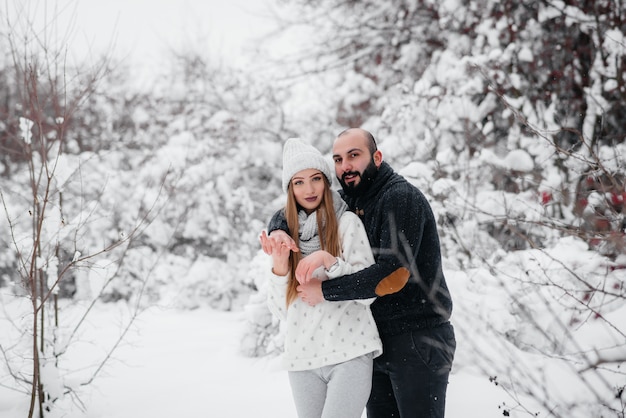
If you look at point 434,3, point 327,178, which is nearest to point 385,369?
point 327,178

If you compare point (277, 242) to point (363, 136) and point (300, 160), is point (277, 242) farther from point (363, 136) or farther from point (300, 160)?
point (363, 136)

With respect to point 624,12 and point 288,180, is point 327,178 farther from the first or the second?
point 624,12

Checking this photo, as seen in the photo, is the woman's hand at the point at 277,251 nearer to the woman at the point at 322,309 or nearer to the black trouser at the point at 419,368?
the woman at the point at 322,309

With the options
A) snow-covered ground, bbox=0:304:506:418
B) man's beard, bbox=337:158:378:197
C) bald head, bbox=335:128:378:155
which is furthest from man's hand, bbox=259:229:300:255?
snow-covered ground, bbox=0:304:506:418

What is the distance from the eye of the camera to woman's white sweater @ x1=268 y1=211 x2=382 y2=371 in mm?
1773

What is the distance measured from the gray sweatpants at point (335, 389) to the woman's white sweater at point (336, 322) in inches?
1.8

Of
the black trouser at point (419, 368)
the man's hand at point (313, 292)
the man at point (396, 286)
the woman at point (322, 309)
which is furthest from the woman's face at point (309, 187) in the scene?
the black trouser at point (419, 368)

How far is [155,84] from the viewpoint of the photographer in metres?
10.0

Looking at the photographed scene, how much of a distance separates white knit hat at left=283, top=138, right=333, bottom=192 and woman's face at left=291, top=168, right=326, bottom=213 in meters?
0.02

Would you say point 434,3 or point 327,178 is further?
point 434,3

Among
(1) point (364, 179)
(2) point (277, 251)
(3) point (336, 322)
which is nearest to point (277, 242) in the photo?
(2) point (277, 251)

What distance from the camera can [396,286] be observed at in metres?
1.75

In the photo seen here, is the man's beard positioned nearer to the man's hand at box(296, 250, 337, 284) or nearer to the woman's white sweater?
the woman's white sweater

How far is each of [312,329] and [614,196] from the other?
1.39 meters
